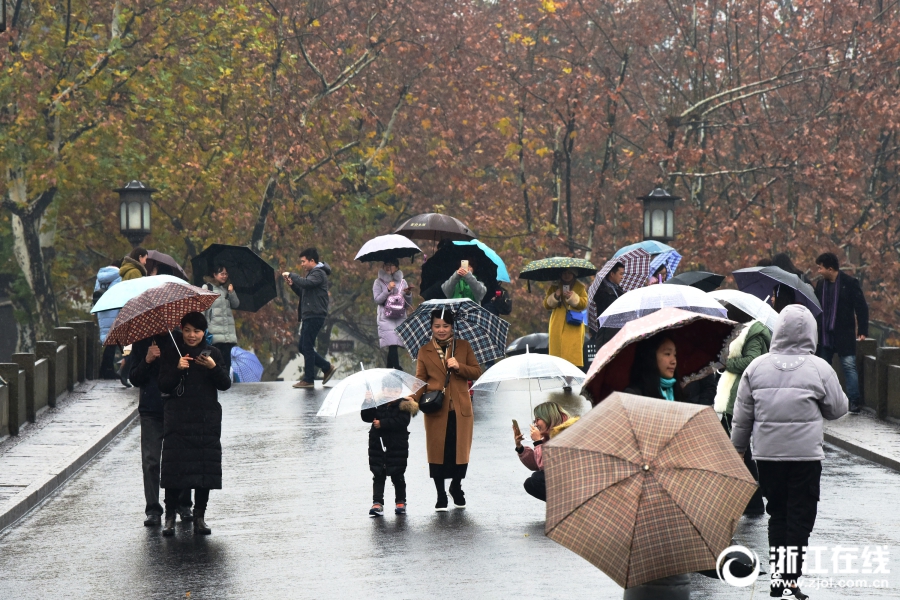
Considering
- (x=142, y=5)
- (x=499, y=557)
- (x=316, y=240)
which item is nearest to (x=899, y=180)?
(x=316, y=240)

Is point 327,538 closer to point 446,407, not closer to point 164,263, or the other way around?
point 446,407

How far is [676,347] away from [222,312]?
13211 mm

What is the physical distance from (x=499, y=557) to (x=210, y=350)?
103 inches

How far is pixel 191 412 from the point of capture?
1120cm

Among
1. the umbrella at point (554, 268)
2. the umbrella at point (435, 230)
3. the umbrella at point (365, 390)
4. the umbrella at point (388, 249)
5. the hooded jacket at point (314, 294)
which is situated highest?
the umbrella at point (435, 230)

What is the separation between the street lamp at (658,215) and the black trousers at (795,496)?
65.1 ft

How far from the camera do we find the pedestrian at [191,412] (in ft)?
36.6

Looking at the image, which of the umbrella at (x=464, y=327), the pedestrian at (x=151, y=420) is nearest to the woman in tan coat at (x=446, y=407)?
the umbrella at (x=464, y=327)

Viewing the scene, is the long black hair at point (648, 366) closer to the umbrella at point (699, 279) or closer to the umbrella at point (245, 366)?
the umbrella at point (699, 279)

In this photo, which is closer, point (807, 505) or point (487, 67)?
point (807, 505)

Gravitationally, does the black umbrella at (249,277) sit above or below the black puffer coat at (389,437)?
above

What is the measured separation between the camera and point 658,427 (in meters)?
6.97

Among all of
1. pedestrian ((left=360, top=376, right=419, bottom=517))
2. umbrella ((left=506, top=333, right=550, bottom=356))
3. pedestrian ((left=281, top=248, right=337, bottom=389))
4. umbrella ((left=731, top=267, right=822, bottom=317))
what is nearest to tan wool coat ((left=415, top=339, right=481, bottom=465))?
pedestrian ((left=360, top=376, right=419, bottom=517))

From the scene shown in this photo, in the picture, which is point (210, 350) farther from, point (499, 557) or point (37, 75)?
point (37, 75)
